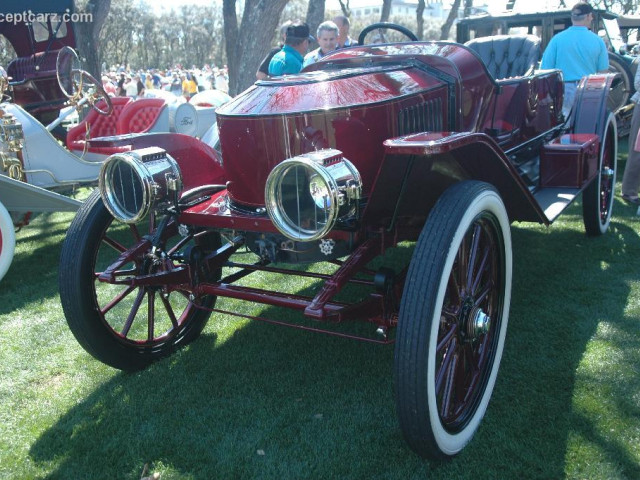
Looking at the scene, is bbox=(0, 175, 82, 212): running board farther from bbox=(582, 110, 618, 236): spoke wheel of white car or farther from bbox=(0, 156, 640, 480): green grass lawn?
bbox=(582, 110, 618, 236): spoke wheel of white car

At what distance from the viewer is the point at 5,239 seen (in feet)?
13.1

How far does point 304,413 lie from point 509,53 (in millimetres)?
3671

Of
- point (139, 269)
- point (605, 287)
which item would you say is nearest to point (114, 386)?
point (139, 269)

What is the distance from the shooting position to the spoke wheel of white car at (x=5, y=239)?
13.1 feet

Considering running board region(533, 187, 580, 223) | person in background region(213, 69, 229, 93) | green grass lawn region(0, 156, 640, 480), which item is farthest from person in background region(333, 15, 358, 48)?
person in background region(213, 69, 229, 93)

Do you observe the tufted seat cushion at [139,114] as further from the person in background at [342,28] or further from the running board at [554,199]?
the running board at [554,199]

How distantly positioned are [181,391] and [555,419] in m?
1.64

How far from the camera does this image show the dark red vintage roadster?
2045mm

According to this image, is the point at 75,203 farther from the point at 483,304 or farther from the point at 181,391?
the point at 483,304

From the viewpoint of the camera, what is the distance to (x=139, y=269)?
110 inches

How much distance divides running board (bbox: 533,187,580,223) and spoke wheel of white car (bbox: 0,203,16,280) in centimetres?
333

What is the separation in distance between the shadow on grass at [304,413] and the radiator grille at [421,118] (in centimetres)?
113

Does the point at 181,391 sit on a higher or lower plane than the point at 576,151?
lower

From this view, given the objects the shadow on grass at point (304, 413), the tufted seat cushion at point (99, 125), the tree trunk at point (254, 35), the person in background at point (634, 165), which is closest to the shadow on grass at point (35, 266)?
the tufted seat cushion at point (99, 125)
